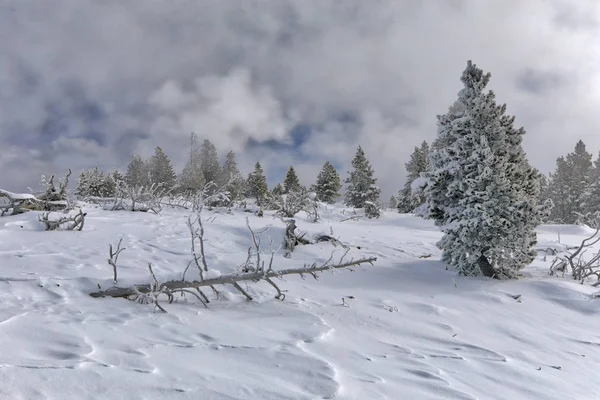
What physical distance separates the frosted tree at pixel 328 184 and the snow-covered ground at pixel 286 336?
129ft

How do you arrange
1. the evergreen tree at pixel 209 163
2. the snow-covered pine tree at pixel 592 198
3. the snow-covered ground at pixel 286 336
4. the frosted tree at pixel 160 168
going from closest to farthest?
the snow-covered ground at pixel 286 336
the snow-covered pine tree at pixel 592 198
the frosted tree at pixel 160 168
the evergreen tree at pixel 209 163

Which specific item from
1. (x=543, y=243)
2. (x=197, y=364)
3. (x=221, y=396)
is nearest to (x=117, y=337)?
(x=197, y=364)

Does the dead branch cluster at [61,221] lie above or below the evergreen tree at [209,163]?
below

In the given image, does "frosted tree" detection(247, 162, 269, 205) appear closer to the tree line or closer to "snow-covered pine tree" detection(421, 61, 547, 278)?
the tree line

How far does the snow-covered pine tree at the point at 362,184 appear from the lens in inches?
1577

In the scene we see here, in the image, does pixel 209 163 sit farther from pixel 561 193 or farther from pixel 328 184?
pixel 561 193

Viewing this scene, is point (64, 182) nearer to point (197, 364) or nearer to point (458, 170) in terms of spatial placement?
point (197, 364)

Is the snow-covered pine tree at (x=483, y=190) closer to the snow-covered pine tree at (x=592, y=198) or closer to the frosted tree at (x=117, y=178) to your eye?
the frosted tree at (x=117, y=178)

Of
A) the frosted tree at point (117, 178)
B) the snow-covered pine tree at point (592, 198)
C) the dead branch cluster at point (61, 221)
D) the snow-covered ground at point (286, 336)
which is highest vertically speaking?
the snow-covered pine tree at point (592, 198)

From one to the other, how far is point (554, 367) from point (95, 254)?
268 inches

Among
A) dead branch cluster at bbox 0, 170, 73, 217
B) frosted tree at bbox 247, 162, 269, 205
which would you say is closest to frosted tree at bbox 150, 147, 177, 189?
frosted tree at bbox 247, 162, 269, 205


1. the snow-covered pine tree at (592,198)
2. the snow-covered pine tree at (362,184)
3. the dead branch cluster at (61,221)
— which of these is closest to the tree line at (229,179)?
the snow-covered pine tree at (362,184)

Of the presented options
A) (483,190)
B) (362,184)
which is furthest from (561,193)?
(483,190)

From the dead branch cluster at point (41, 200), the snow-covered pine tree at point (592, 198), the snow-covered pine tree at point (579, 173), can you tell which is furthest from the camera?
the snow-covered pine tree at point (579, 173)
